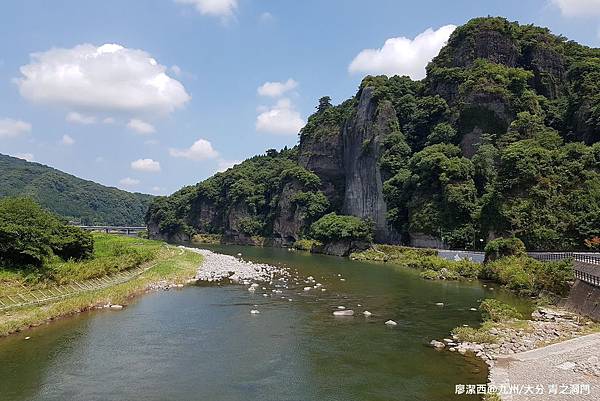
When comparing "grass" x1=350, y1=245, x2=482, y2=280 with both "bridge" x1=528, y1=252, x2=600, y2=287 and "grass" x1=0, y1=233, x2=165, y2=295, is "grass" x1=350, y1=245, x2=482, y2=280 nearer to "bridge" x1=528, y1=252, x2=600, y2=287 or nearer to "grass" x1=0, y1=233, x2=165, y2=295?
"bridge" x1=528, y1=252, x2=600, y2=287

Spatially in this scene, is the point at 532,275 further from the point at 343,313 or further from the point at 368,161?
the point at 368,161

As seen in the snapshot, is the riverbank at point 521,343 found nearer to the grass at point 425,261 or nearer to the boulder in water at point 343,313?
the boulder in water at point 343,313

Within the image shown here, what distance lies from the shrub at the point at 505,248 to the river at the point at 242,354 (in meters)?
14.0

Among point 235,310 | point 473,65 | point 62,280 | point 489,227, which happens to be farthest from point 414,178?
point 62,280

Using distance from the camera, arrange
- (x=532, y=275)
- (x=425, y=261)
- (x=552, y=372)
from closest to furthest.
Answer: (x=552, y=372) → (x=532, y=275) → (x=425, y=261)

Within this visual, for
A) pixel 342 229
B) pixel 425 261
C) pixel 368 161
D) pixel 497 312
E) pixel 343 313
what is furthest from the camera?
pixel 368 161

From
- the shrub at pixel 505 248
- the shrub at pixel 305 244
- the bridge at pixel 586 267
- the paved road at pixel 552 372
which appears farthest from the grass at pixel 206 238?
the paved road at pixel 552 372

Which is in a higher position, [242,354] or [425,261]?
[425,261]

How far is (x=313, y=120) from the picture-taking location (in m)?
126

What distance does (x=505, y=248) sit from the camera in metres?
Answer: 47.2

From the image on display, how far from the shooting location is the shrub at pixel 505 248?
4662 centimetres

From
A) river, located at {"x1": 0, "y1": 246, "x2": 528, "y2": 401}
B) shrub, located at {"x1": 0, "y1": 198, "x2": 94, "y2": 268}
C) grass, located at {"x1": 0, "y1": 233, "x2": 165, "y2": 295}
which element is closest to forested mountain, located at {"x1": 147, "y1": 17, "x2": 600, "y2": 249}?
river, located at {"x1": 0, "y1": 246, "x2": 528, "y2": 401}

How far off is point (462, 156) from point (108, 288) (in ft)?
201

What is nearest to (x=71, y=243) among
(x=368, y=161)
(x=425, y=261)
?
(x=425, y=261)
